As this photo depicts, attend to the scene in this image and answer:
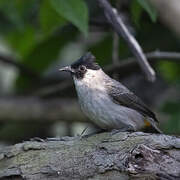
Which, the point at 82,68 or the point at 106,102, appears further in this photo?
the point at 82,68

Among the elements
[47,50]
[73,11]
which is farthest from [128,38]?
[47,50]

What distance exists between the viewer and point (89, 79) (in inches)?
255

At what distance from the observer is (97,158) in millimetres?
4699

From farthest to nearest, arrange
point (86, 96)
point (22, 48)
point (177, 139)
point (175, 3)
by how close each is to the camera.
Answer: point (22, 48), point (175, 3), point (86, 96), point (177, 139)

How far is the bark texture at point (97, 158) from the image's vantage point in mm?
4391

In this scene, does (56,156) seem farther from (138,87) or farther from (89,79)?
(138,87)

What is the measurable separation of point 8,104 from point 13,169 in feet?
11.3

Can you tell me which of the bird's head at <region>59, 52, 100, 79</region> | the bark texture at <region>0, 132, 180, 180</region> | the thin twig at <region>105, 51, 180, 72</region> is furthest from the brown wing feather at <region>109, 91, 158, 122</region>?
the bark texture at <region>0, 132, 180, 180</region>

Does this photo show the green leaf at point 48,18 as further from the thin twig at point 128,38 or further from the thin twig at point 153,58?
the thin twig at point 153,58

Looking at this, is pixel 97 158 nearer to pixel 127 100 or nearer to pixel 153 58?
pixel 127 100

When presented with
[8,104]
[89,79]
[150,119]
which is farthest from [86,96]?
[8,104]

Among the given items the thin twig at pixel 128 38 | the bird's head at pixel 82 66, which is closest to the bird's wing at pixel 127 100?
the bird's head at pixel 82 66

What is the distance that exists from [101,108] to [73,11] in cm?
138

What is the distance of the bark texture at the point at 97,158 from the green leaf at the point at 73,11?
95cm
